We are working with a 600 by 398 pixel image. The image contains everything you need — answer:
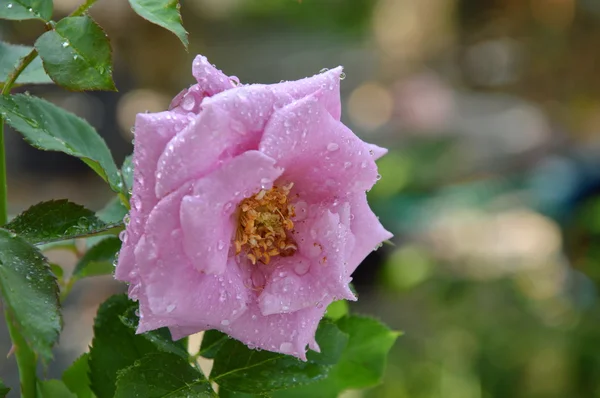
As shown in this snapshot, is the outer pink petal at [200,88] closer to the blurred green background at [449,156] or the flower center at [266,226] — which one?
the flower center at [266,226]

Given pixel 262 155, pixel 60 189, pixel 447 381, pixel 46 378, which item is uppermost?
pixel 262 155

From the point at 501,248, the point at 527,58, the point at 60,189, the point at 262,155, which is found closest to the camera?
the point at 262,155

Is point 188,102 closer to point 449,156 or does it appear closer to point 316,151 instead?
point 316,151

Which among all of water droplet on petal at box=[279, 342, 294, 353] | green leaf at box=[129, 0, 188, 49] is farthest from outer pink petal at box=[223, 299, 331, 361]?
green leaf at box=[129, 0, 188, 49]

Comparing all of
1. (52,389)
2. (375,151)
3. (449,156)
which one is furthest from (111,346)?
(449,156)

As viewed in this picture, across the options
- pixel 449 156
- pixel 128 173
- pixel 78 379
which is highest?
pixel 128 173

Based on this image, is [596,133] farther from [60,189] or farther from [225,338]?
[225,338]

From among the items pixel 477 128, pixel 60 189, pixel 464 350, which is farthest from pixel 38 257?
pixel 477 128

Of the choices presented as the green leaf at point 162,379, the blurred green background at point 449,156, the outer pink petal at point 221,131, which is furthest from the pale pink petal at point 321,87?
the blurred green background at point 449,156
